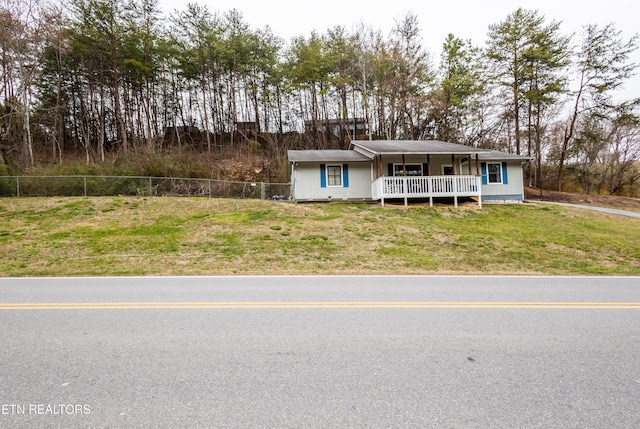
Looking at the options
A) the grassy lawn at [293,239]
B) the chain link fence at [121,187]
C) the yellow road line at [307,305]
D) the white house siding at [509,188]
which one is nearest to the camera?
the yellow road line at [307,305]

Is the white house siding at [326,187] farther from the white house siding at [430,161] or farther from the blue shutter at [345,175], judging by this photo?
the white house siding at [430,161]

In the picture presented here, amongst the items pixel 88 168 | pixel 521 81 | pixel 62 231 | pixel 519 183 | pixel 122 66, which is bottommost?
pixel 62 231

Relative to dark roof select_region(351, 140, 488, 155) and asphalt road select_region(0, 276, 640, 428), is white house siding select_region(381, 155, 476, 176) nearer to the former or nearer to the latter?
dark roof select_region(351, 140, 488, 155)

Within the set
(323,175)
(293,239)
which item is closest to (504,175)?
(323,175)

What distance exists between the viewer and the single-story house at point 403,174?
1956cm

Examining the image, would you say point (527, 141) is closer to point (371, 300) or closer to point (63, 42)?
point (371, 300)

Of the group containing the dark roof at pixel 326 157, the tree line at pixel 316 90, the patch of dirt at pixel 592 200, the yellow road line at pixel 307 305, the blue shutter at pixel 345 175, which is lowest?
the yellow road line at pixel 307 305

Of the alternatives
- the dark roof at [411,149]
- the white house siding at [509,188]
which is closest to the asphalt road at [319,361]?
the dark roof at [411,149]

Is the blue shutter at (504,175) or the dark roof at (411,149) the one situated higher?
the dark roof at (411,149)

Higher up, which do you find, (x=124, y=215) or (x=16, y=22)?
(x=16, y=22)

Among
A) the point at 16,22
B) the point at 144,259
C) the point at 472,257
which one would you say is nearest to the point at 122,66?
the point at 16,22

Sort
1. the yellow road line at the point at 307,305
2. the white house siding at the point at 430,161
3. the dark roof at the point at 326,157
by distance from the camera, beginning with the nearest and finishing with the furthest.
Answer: the yellow road line at the point at 307,305 → the dark roof at the point at 326,157 → the white house siding at the point at 430,161

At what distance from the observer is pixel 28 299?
550 centimetres

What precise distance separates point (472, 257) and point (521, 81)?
1119 inches
